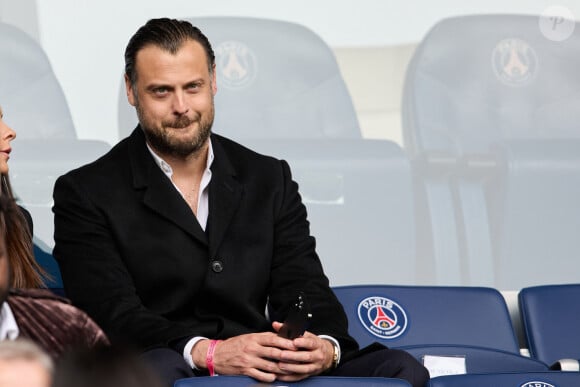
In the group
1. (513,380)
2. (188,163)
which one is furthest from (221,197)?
(513,380)

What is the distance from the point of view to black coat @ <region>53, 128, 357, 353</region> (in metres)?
2.88

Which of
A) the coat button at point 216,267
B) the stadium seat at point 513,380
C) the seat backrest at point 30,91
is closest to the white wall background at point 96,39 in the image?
the seat backrest at point 30,91

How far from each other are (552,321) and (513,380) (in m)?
0.72

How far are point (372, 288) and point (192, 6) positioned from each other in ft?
3.98

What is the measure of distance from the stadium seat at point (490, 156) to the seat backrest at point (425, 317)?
2.27ft

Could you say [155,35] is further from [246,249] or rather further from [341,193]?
[341,193]

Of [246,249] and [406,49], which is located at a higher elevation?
[406,49]

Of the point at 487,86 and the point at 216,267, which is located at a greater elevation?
the point at 487,86

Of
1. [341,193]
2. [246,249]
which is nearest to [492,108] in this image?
[341,193]

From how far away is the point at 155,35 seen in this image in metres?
3.01

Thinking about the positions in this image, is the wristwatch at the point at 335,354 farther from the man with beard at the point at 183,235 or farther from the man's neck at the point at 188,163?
the man's neck at the point at 188,163

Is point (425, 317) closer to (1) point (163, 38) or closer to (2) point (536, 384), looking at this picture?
(2) point (536, 384)

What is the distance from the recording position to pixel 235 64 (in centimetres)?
399

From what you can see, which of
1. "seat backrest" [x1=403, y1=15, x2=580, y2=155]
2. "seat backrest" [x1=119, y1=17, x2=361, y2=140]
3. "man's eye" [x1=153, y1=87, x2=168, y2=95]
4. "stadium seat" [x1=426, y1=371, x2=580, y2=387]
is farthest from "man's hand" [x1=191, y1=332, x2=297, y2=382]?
"seat backrest" [x1=403, y1=15, x2=580, y2=155]
